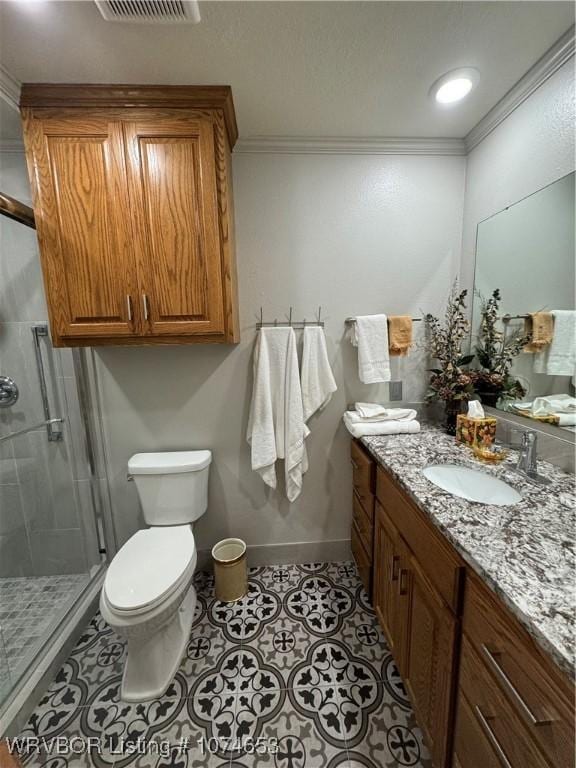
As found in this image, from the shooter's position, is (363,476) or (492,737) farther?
(363,476)

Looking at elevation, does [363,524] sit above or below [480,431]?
below

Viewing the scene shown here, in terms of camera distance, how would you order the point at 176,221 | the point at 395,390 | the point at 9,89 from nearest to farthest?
1. the point at 9,89
2. the point at 176,221
3. the point at 395,390

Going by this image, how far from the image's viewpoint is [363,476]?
1504mm

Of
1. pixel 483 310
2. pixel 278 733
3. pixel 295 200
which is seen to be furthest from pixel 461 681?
pixel 295 200

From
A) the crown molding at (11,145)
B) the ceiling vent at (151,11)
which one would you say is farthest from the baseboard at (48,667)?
the ceiling vent at (151,11)

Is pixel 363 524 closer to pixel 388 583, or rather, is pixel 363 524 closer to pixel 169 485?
pixel 388 583

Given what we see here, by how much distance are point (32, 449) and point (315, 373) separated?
159 cm

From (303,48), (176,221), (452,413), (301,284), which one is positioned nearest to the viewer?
(303,48)

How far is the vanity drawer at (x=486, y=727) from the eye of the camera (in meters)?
0.59

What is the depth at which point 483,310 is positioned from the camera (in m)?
1.56

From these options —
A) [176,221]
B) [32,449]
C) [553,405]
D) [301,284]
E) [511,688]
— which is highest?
[176,221]

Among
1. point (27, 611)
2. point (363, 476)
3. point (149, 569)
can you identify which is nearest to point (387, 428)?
point (363, 476)

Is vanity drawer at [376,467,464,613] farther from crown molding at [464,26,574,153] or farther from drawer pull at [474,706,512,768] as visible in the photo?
crown molding at [464,26,574,153]

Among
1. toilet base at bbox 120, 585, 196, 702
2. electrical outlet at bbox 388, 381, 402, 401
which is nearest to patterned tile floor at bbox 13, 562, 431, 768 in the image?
toilet base at bbox 120, 585, 196, 702
